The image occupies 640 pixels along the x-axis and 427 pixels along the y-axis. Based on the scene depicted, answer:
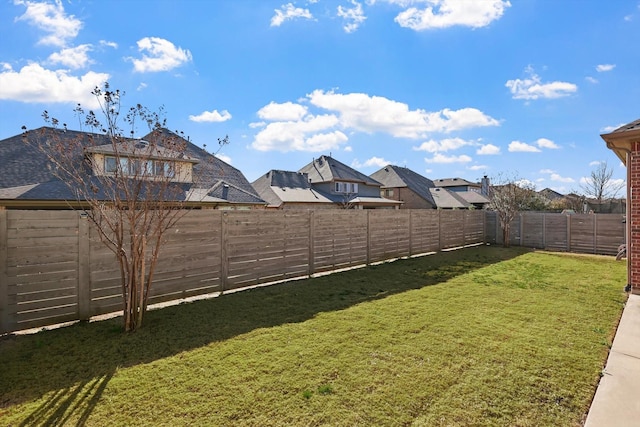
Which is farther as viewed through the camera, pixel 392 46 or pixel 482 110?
pixel 482 110

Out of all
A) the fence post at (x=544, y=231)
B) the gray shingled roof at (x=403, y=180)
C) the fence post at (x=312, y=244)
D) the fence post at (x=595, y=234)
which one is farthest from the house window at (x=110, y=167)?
the gray shingled roof at (x=403, y=180)

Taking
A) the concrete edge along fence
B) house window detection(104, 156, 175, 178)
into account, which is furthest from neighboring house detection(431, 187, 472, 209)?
house window detection(104, 156, 175, 178)

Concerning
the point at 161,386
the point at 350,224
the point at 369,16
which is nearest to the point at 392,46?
the point at 369,16

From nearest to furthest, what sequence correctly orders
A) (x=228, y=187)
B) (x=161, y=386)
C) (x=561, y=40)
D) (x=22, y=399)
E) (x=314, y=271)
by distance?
1. (x=22, y=399)
2. (x=161, y=386)
3. (x=314, y=271)
4. (x=561, y=40)
5. (x=228, y=187)

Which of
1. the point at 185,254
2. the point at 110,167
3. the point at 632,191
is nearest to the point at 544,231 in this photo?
the point at 632,191

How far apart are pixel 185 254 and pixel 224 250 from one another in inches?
32.6

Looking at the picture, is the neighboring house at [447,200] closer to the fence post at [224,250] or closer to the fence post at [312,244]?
the fence post at [312,244]

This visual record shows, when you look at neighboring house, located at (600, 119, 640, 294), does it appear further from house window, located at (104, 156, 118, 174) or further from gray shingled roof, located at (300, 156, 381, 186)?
gray shingled roof, located at (300, 156, 381, 186)

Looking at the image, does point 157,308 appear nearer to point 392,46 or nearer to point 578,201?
point 392,46

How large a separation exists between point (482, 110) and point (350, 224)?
1267 cm

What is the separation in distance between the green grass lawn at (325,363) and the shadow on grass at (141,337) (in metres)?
0.02

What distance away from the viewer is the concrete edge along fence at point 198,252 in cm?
460

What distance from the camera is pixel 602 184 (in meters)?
30.9

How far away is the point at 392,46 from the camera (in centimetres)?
1191
